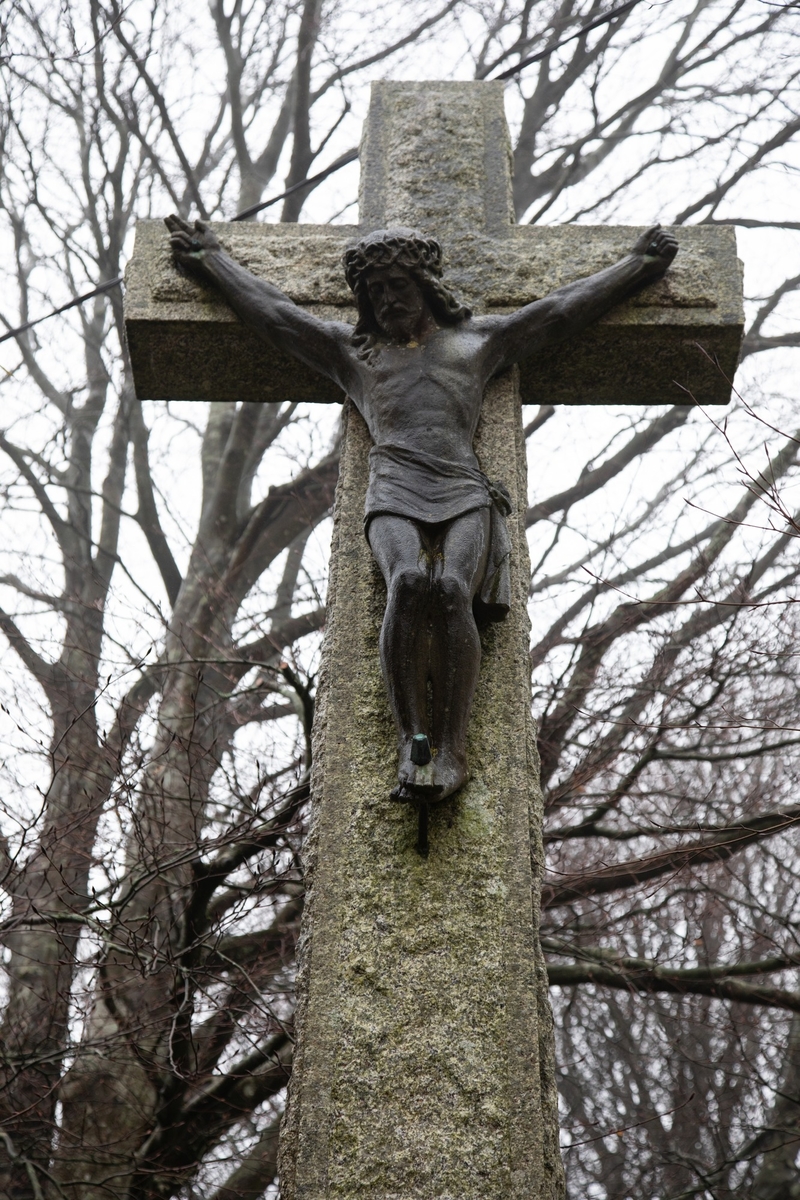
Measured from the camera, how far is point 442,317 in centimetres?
386

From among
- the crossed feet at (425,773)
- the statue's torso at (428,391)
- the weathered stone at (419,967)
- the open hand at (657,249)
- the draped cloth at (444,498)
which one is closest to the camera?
the weathered stone at (419,967)

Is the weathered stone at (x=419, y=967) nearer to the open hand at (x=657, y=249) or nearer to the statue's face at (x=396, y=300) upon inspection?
the statue's face at (x=396, y=300)

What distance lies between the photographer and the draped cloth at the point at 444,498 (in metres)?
3.32

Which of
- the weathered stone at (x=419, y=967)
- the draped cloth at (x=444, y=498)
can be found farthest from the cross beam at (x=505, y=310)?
the weathered stone at (x=419, y=967)

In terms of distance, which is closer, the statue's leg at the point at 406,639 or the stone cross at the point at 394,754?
the stone cross at the point at 394,754

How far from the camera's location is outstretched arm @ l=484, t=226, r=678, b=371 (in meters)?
3.94

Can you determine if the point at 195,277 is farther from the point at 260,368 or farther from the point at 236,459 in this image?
the point at 236,459

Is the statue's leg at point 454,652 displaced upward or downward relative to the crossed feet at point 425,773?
upward

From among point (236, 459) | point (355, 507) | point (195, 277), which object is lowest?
point (355, 507)

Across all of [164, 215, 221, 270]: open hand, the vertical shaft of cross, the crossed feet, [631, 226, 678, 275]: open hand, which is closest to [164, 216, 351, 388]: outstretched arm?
[164, 215, 221, 270]: open hand

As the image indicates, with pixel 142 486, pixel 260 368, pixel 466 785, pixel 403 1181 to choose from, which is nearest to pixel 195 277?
pixel 260 368

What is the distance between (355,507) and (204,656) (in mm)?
5172

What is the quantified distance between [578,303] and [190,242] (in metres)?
1.41

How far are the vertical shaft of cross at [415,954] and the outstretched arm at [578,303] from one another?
49 centimetres
